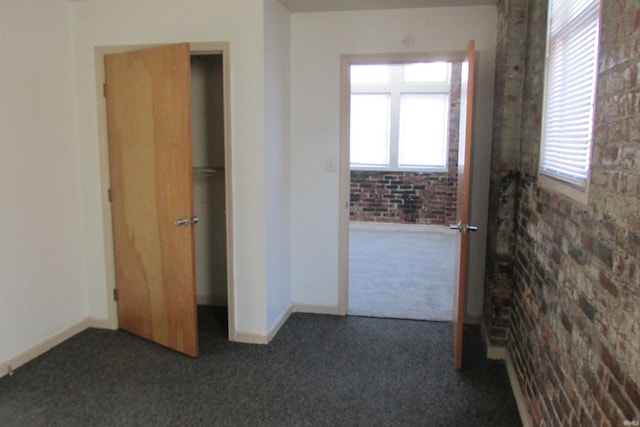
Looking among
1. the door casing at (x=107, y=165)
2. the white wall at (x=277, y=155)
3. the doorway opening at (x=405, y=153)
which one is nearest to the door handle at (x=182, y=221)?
the door casing at (x=107, y=165)

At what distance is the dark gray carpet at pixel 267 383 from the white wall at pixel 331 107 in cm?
58

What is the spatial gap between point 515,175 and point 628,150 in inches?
72.6

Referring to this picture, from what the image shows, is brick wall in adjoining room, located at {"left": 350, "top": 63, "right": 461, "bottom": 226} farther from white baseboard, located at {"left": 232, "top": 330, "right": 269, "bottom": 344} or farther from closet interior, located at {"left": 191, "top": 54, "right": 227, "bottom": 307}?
white baseboard, located at {"left": 232, "top": 330, "right": 269, "bottom": 344}

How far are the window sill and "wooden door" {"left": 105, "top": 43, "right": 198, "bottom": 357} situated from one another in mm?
2114

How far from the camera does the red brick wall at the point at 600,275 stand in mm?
1354

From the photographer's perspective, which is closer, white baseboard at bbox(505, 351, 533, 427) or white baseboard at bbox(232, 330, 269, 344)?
white baseboard at bbox(505, 351, 533, 427)

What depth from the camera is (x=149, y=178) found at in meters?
3.46

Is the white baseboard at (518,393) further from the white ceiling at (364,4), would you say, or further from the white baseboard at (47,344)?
the white baseboard at (47,344)

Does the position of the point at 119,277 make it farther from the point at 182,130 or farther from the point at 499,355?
the point at 499,355

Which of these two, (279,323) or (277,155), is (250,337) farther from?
(277,155)

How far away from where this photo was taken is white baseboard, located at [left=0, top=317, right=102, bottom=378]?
313 cm

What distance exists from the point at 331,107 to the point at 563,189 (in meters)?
2.29

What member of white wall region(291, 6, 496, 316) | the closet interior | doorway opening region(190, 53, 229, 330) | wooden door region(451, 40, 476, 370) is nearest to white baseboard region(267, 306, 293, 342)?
white wall region(291, 6, 496, 316)

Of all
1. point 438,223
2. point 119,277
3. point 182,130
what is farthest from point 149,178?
point 438,223
